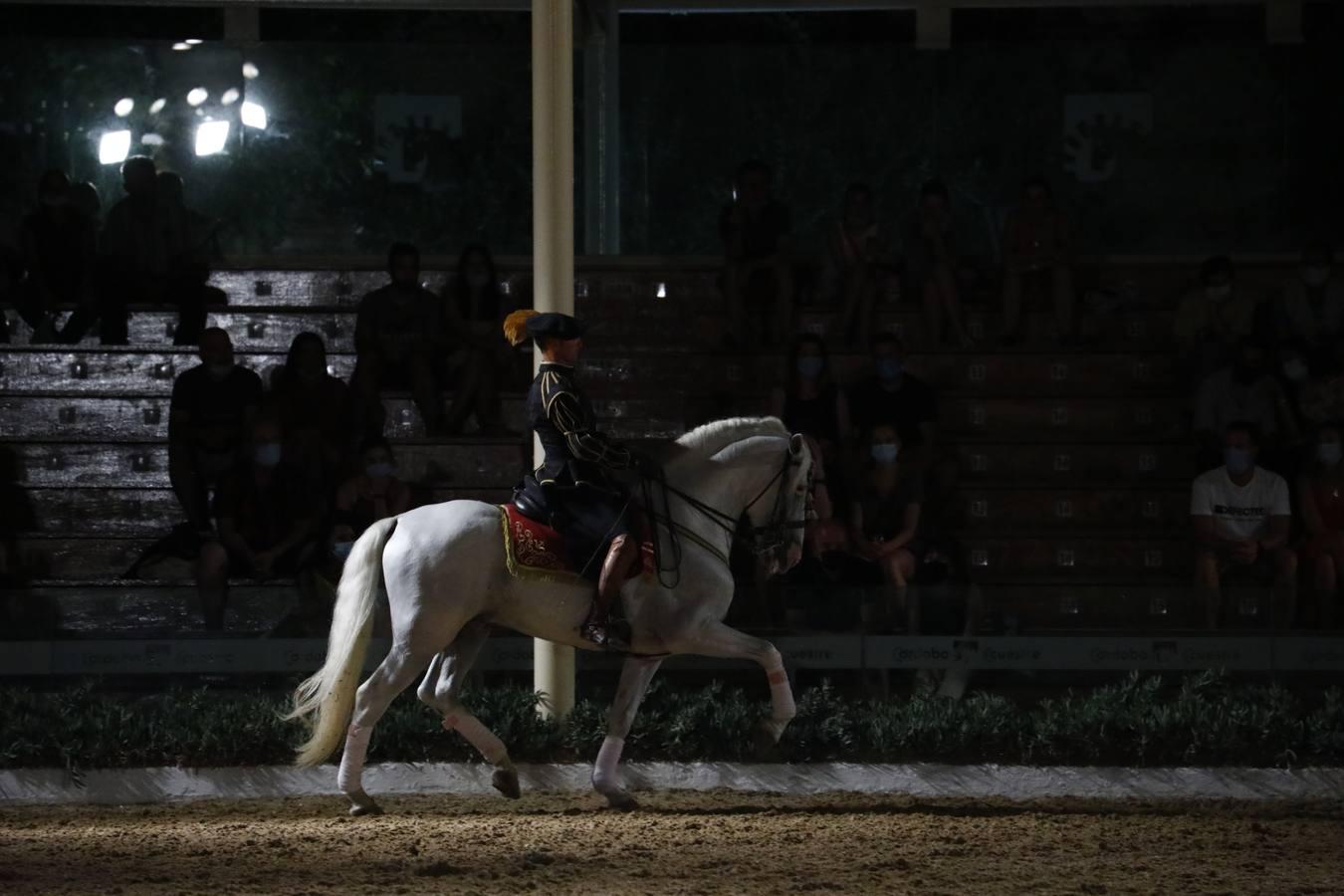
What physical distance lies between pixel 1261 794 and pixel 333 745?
5.02 meters

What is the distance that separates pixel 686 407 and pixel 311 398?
Answer: 3.03 meters

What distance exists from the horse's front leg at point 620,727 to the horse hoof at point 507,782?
0.40 meters

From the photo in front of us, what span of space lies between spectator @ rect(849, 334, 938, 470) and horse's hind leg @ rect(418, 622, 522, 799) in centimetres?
449

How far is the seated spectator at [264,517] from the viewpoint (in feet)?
35.8

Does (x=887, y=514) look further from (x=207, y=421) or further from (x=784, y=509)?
(x=207, y=421)

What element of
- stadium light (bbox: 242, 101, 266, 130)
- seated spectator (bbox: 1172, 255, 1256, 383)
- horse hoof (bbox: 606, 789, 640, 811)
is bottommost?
horse hoof (bbox: 606, 789, 640, 811)

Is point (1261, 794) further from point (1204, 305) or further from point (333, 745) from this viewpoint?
point (1204, 305)

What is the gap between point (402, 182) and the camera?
1734cm

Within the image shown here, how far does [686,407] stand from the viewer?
575 inches

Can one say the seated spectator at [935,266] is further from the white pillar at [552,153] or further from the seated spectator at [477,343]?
the white pillar at [552,153]

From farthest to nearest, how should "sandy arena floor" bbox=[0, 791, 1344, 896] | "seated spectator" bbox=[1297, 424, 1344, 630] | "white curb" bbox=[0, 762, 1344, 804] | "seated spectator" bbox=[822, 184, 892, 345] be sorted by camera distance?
"seated spectator" bbox=[822, 184, 892, 345], "seated spectator" bbox=[1297, 424, 1344, 630], "white curb" bbox=[0, 762, 1344, 804], "sandy arena floor" bbox=[0, 791, 1344, 896]

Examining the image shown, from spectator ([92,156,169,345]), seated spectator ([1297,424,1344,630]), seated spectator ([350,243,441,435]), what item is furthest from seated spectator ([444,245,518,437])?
seated spectator ([1297,424,1344,630])

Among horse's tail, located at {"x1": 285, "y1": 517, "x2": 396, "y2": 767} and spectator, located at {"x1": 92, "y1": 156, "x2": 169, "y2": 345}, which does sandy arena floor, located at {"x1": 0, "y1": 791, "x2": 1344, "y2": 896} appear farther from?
spectator, located at {"x1": 92, "y1": 156, "x2": 169, "y2": 345}

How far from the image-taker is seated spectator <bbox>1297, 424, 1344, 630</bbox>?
10.7m
